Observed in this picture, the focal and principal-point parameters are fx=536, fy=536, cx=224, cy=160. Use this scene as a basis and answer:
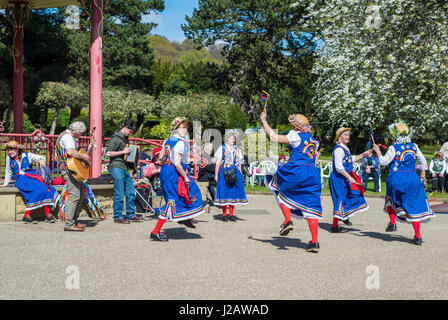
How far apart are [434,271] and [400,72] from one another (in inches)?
545

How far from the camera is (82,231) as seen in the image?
8492 mm

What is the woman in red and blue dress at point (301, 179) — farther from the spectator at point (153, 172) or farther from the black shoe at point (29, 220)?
the black shoe at point (29, 220)

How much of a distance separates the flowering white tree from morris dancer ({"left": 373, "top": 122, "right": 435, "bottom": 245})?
9.90 meters

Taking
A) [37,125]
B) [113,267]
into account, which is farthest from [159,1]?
[113,267]

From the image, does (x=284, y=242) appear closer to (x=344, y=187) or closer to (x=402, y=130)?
(x=344, y=187)

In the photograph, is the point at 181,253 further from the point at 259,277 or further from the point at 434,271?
the point at 434,271

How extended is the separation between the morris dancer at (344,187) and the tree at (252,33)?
27.2 meters

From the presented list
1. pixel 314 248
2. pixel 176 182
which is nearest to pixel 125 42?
pixel 176 182

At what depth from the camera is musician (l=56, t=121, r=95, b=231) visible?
26.8 feet

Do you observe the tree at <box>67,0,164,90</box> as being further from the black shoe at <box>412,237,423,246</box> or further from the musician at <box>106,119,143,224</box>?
the black shoe at <box>412,237,423,246</box>

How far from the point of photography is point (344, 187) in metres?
9.05

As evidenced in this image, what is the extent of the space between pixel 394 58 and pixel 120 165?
12.2m

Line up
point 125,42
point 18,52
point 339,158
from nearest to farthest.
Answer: point 339,158 → point 18,52 → point 125,42

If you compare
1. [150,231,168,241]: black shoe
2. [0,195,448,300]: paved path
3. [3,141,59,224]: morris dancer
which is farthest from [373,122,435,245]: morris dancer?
[3,141,59,224]: morris dancer
